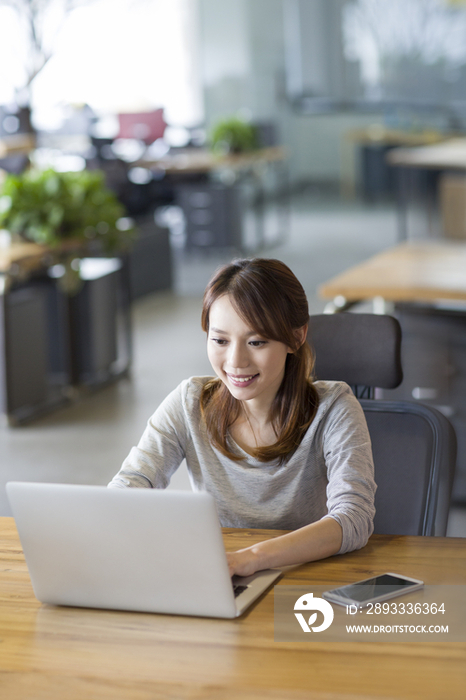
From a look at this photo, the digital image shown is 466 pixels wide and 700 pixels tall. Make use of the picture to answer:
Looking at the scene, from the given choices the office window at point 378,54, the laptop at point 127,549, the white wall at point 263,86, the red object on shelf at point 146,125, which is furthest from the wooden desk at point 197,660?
the white wall at point 263,86

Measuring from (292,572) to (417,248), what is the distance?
9.38 feet

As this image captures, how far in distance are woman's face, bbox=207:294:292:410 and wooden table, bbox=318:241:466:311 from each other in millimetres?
1727

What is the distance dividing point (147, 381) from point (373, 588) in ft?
12.0

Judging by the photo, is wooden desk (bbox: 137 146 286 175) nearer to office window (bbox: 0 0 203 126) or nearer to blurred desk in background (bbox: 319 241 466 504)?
office window (bbox: 0 0 203 126)

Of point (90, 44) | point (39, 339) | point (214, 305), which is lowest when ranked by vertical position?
point (39, 339)

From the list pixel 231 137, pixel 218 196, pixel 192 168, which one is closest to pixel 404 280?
pixel 218 196

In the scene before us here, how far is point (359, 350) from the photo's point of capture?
1.92 metres

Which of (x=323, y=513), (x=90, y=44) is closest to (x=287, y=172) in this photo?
(x=90, y=44)

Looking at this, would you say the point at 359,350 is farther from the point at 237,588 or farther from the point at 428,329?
the point at 428,329

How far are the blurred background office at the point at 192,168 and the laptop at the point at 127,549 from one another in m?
1.93

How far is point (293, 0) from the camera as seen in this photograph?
1112 centimetres

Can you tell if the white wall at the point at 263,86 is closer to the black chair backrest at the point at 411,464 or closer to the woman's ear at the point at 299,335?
the black chair backrest at the point at 411,464

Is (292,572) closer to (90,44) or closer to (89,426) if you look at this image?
(89,426)

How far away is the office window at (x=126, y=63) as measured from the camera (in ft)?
35.7
